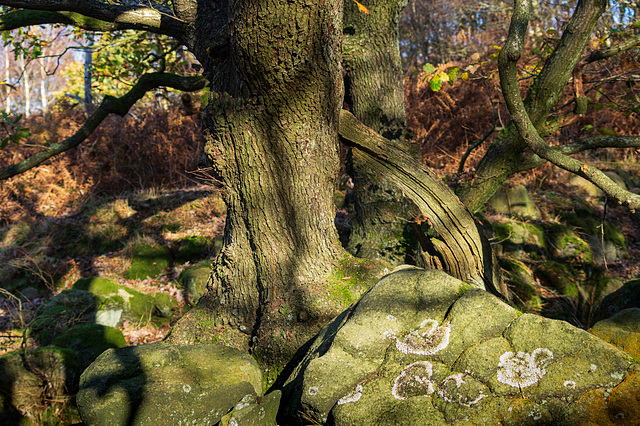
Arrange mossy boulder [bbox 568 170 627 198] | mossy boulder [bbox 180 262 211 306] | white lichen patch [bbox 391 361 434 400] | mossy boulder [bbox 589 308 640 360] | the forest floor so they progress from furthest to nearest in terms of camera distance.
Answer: mossy boulder [bbox 568 170 627 198] < the forest floor < mossy boulder [bbox 180 262 211 306] < mossy boulder [bbox 589 308 640 360] < white lichen patch [bbox 391 361 434 400]

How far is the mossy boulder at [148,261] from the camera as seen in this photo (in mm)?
6812

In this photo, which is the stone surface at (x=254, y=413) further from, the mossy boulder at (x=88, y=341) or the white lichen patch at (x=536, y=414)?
the mossy boulder at (x=88, y=341)

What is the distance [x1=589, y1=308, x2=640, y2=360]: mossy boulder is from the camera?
94.3 inches

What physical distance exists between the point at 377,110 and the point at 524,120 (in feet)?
6.65

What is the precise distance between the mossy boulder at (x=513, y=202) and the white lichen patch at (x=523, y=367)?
20.3 ft

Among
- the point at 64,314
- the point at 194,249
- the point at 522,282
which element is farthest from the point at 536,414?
the point at 194,249

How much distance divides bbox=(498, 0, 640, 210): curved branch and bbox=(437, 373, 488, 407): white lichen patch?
1.84 m

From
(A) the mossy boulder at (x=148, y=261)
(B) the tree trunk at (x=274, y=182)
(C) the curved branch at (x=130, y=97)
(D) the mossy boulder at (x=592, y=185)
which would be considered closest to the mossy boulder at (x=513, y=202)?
(D) the mossy boulder at (x=592, y=185)

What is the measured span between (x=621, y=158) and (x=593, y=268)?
4598mm

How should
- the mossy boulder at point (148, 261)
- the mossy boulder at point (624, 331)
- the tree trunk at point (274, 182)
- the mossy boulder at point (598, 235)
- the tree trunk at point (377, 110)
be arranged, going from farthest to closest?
the mossy boulder at point (598, 235)
the mossy boulder at point (148, 261)
the tree trunk at point (377, 110)
the tree trunk at point (274, 182)
the mossy boulder at point (624, 331)

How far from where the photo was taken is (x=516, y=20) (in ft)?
10.6

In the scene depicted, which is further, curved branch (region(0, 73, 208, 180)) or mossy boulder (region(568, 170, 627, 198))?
mossy boulder (region(568, 170, 627, 198))

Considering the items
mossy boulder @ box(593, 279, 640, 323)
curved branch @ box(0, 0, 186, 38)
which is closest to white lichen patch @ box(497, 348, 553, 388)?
mossy boulder @ box(593, 279, 640, 323)

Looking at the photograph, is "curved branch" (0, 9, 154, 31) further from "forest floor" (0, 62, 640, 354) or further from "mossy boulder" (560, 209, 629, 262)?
"mossy boulder" (560, 209, 629, 262)
